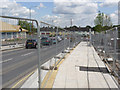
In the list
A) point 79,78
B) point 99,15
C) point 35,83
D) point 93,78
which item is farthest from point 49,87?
point 99,15

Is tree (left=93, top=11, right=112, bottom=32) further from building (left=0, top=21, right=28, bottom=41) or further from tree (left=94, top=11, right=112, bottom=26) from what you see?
building (left=0, top=21, right=28, bottom=41)

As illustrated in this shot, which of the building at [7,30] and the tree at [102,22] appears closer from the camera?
the building at [7,30]

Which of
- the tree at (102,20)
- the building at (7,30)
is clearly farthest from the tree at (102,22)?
the building at (7,30)

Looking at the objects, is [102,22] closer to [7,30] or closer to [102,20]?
[102,20]

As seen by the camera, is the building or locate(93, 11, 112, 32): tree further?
locate(93, 11, 112, 32): tree

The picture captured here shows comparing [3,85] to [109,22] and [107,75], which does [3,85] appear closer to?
[107,75]

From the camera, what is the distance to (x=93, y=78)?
257 inches

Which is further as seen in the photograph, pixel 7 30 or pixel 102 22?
pixel 102 22

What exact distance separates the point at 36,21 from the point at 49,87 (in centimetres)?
228

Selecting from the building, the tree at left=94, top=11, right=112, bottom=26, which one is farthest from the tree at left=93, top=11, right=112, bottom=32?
the building

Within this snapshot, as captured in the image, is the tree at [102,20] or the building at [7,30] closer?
the building at [7,30]

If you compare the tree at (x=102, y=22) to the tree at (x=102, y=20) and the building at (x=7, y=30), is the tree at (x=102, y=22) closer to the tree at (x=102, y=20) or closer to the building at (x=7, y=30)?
the tree at (x=102, y=20)

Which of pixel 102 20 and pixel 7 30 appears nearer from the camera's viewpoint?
pixel 7 30

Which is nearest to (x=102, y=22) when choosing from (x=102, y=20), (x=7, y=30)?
(x=102, y=20)
